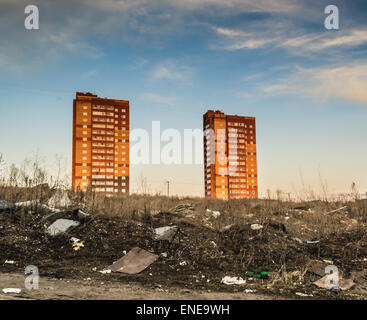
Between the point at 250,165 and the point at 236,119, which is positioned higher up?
the point at 236,119

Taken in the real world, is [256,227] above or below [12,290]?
above

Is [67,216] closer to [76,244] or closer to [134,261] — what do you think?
[76,244]

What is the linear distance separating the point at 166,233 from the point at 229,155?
77.9 meters

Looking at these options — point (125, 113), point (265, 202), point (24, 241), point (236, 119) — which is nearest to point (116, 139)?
point (125, 113)

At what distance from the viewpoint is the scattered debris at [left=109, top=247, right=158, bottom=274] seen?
5.07m

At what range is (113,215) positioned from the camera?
740cm

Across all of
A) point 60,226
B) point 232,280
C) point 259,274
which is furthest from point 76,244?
point 259,274

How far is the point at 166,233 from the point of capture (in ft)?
20.9

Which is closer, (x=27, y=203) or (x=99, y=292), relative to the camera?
(x=99, y=292)

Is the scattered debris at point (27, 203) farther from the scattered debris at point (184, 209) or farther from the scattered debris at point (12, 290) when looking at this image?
the scattered debris at point (184, 209)

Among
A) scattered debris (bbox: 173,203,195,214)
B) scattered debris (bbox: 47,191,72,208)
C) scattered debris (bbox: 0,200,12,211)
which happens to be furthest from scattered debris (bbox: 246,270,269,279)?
scattered debris (bbox: 173,203,195,214)
